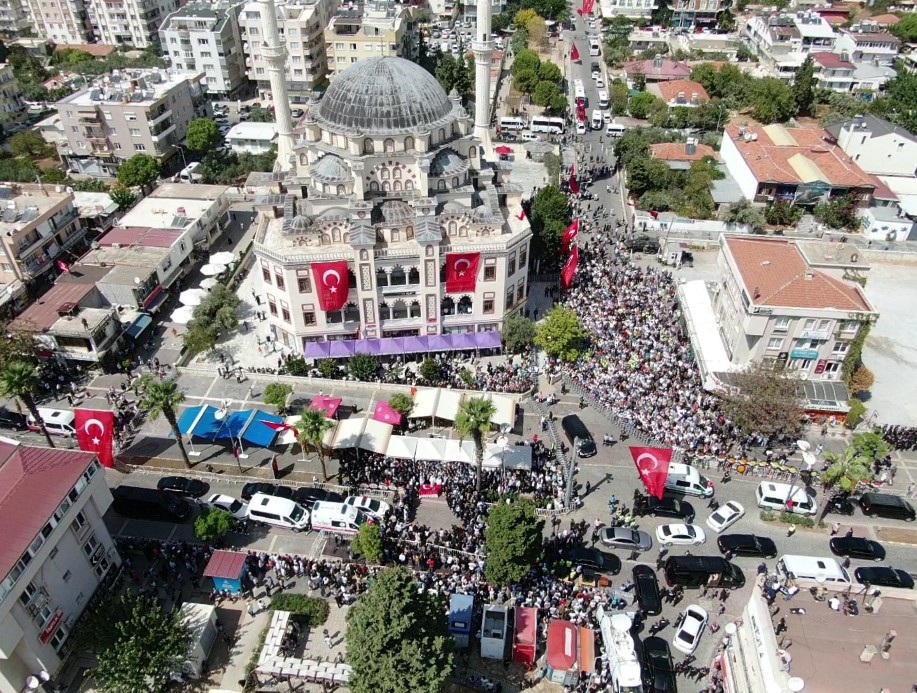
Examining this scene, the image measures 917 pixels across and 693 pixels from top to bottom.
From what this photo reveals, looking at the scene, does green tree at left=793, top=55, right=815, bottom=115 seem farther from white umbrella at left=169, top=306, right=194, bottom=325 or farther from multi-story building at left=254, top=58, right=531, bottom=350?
white umbrella at left=169, top=306, right=194, bottom=325

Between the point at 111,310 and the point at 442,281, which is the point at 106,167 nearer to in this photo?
the point at 111,310

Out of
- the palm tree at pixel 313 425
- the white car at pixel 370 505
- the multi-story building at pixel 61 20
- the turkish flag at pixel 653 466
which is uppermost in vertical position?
the multi-story building at pixel 61 20

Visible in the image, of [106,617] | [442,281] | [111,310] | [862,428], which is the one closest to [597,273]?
[442,281]

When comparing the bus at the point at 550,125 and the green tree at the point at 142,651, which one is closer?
the green tree at the point at 142,651

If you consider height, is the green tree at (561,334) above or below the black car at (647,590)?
above

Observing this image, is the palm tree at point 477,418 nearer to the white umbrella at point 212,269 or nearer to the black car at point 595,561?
the black car at point 595,561

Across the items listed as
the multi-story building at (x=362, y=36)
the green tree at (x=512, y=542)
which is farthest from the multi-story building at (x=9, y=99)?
the green tree at (x=512, y=542)

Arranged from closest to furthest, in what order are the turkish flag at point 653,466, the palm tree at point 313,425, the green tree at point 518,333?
1. the turkish flag at point 653,466
2. the palm tree at point 313,425
3. the green tree at point 518,333
